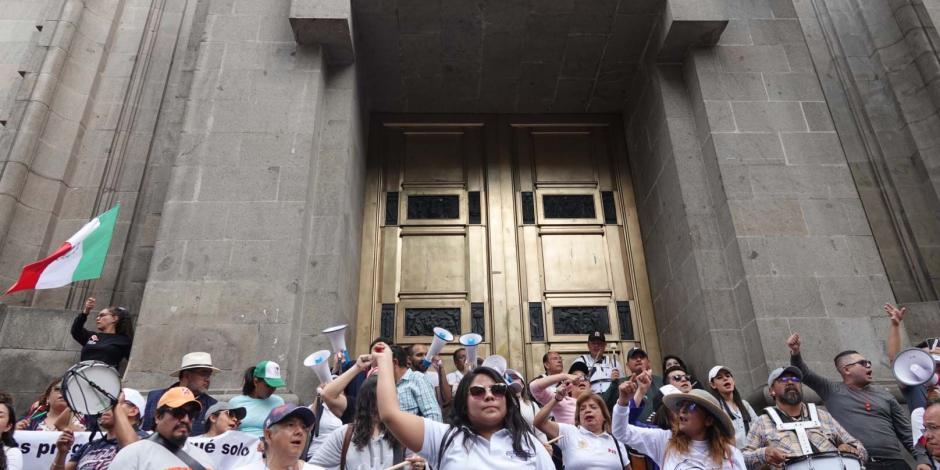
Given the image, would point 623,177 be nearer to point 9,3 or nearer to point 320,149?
point 320,149

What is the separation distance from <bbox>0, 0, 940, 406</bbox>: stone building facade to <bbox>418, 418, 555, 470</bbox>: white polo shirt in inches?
204

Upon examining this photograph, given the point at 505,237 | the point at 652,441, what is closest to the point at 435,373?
the point at 652,441

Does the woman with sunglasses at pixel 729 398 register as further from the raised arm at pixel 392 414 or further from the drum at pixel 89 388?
the drum at pixel 89 388

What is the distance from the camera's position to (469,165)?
13672 millimetres

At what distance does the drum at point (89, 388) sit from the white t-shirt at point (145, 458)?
0.64 metres

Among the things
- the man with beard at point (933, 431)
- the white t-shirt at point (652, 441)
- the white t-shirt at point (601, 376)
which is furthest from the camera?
the white t-shirt at point (601, 376)

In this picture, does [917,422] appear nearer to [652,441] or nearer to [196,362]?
[652,441]

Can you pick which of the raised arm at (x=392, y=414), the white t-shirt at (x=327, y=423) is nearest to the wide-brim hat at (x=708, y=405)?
the raised arm at (x=392, y=414)

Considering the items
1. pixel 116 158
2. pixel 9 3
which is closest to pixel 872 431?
pixel 116 158

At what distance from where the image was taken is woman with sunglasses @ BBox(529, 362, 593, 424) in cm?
642

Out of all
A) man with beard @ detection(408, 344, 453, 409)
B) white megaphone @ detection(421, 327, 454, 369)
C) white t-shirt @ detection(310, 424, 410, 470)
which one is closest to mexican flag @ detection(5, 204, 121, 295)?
man with beard @ detection(408, 344, 453, 409)

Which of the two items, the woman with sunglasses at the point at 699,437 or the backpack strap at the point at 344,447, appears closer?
the backpack strap at the point at 344,447

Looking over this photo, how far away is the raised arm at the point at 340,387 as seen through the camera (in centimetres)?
474

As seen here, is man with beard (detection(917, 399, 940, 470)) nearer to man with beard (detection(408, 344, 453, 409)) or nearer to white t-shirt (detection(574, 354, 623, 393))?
white t-shirt (detection(574, 354, 623, 393))
